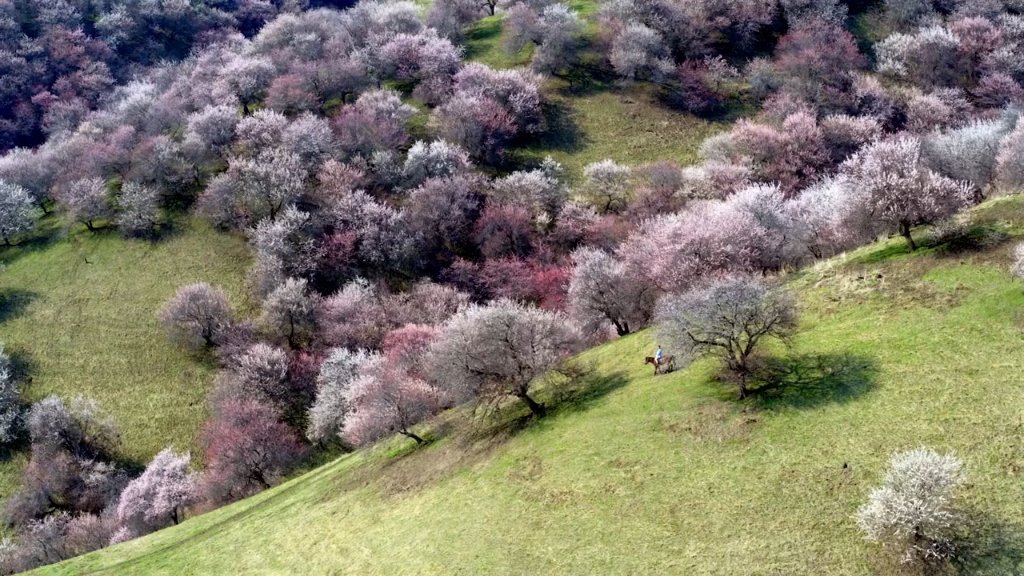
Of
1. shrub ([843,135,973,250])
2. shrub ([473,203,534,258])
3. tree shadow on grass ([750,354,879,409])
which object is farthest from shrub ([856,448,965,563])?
shrub ([473,203,534,258])

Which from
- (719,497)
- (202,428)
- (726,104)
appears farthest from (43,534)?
(726,104)

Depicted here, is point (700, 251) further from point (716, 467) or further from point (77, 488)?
point (77, 488)

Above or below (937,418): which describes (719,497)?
below

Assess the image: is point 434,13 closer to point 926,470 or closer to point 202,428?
point 202,428

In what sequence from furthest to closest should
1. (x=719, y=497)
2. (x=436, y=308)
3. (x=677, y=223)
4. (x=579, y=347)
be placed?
(x=436, y=308) < (x=677, y=223) < (x=579, y=347) < (x=719, y=497)

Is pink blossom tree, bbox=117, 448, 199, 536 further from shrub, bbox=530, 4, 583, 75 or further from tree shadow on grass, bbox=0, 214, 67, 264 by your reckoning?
shrub, bbox=530, 4, 583, 75

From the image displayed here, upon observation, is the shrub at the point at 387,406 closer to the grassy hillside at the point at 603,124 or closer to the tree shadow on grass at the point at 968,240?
the tree shadow on grass at the point at 968,240
